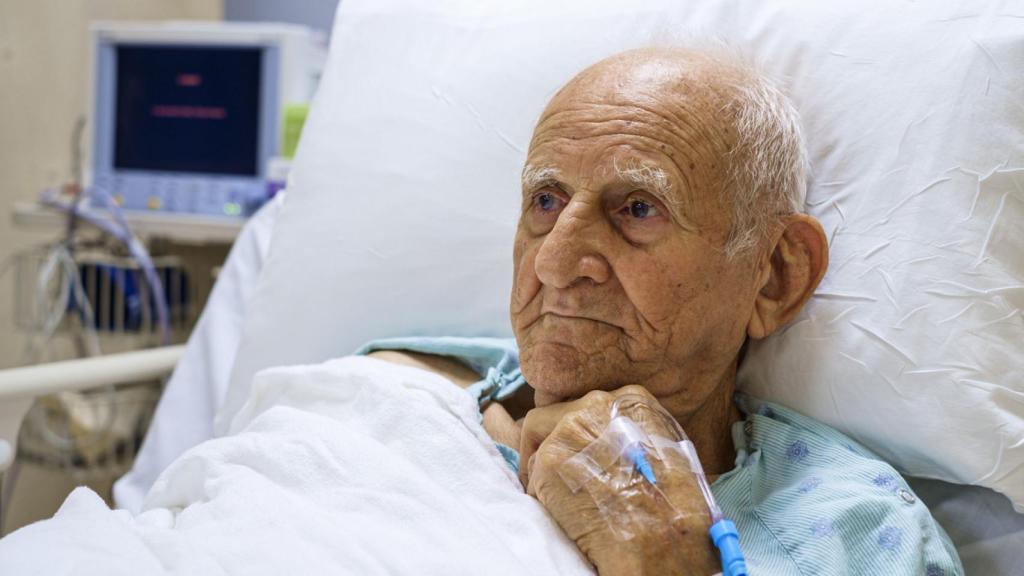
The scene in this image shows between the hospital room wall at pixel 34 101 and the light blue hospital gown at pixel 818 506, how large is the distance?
2301 mm

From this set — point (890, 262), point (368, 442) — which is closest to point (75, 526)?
point (368, 442)

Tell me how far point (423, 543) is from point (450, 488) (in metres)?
0.12

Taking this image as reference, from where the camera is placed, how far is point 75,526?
806 mm

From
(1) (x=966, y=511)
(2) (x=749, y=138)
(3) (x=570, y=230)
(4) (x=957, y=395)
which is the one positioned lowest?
(1) (x=966, y=511)

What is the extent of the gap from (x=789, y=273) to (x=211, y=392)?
3.63ft

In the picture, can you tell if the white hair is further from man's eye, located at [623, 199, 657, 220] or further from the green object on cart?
the green object on cart

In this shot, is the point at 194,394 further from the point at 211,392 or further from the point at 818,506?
the point at 818,506

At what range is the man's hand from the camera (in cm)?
84

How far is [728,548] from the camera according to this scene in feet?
2.68

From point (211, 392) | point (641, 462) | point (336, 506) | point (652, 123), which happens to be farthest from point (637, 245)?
point (211, 392)

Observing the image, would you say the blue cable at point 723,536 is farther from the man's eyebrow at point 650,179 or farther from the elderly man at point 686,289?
the man's eyebrow at point 650,179

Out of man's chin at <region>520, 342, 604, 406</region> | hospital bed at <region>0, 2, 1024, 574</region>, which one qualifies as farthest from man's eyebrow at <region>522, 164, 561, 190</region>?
hospital bed at <region>0, 2, 1024, 574</region>

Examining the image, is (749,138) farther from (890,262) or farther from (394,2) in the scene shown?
(394,2)

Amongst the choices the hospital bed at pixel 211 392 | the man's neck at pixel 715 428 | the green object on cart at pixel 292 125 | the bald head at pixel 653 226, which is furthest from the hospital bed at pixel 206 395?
the green object on cart at pixel 292 125
